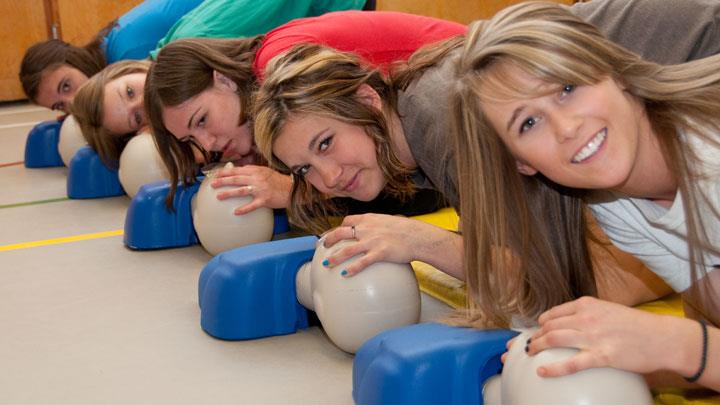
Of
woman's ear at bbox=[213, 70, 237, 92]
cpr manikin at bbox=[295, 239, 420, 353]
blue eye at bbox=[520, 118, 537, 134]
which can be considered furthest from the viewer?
woman's ear at bbox=[213, 70, 237, 92]

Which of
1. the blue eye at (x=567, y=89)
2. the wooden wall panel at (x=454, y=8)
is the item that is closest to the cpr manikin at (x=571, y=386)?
the blue eye at (x=567, y=89)

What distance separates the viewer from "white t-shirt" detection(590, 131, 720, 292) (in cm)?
130

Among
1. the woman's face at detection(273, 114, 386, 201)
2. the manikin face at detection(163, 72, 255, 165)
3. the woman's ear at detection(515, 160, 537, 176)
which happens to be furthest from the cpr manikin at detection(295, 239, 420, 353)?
the manikin face at detection(163, 72, 255, 165)

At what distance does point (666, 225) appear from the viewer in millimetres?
1378

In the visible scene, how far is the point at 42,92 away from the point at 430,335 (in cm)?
276

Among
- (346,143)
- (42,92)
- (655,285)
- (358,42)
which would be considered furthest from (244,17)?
(655,285)

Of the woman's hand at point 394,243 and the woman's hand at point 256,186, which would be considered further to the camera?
the woman's hand at point 256,186

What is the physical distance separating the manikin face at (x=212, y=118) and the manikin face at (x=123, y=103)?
0.69 meters

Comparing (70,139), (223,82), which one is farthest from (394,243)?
(70,139)

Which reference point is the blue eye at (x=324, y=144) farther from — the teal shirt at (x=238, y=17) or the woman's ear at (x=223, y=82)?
the teal shirt at (x=238, y=17)

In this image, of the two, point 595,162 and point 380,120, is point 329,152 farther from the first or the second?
point 595,162

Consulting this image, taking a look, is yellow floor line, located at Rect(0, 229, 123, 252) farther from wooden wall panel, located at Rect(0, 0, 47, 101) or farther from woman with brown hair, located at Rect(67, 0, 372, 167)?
wooden wall panel, located at Rect(0, 0, 47, 101)

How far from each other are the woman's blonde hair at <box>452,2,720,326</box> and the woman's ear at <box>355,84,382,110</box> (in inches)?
19.2

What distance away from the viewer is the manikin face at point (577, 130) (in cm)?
127
